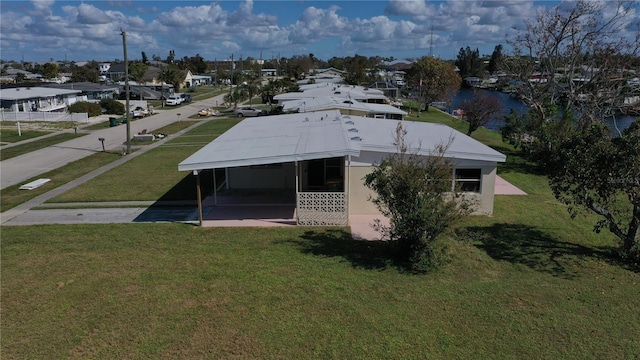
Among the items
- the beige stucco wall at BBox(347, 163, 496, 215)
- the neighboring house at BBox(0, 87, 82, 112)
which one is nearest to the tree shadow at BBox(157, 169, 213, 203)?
the beige stucco wall at BBox(347, 163, 496, 215)

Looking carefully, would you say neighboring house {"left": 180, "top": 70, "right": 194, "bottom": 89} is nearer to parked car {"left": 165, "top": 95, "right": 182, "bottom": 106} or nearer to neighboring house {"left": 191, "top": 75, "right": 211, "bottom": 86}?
neighboring house {"left": 191, "top": 75, "right": 211, "bottom": 86}

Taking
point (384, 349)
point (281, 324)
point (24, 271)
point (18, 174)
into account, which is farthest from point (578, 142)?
point (18, 174)

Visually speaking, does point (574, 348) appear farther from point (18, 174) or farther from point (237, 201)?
point (18, 174)

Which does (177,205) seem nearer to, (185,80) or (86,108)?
(86,108)

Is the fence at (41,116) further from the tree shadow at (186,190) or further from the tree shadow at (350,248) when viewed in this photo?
the tree shadow at (350,248)

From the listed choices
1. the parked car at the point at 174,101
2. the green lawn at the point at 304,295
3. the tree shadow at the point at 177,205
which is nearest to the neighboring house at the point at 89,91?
the parked car at the point at 174,101

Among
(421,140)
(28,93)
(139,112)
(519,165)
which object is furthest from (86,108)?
(519,165)
